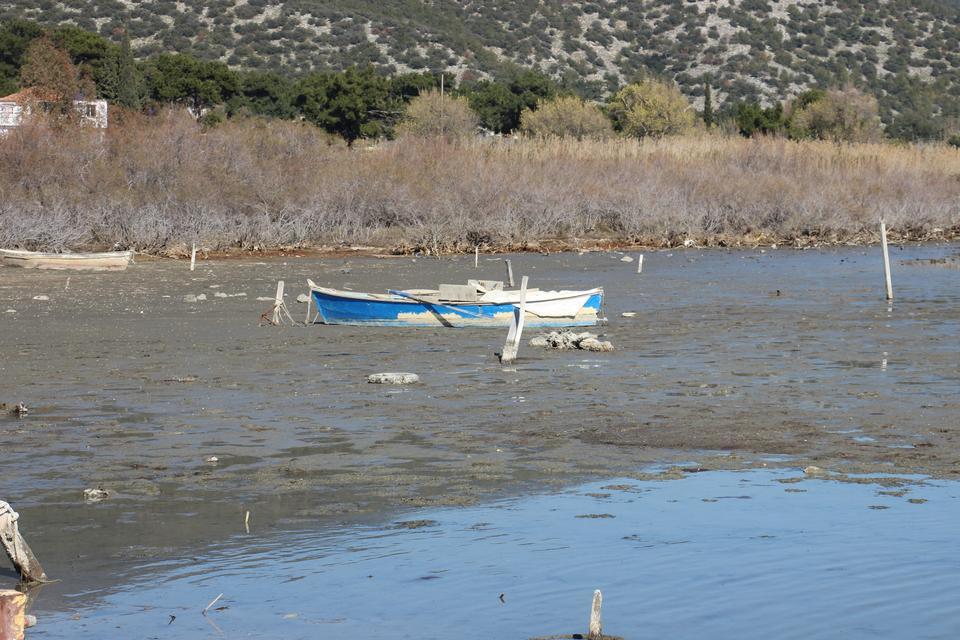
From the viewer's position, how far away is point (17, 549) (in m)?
8.66

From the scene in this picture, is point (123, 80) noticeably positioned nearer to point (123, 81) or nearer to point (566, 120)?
point (123, 81)

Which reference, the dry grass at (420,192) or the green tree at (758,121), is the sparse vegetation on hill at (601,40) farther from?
the dry grass at (420,192)

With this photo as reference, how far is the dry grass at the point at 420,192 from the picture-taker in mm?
41812

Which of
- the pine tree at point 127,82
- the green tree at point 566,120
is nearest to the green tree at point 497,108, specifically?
the green tree at point 566,120

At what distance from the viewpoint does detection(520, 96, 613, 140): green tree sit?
6756cm

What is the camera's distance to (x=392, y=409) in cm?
1538

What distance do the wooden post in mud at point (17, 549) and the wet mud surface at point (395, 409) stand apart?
21cm

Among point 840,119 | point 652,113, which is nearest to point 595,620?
point 652,113

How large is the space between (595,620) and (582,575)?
1.88 meters

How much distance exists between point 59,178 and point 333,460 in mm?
32283

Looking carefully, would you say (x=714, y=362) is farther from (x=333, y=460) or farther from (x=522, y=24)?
(x=522, y=24)

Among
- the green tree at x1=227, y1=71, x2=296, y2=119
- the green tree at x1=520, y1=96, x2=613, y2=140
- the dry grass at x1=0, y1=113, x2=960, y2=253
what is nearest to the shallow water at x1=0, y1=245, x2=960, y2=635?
the dry grass at x1=0, y1=113, x2=960, y2=253

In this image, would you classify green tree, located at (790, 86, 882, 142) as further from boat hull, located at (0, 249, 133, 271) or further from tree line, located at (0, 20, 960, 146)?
boat hull, located at (0, 249, 133, 271)

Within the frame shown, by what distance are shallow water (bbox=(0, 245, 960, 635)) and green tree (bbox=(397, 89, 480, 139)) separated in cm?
3607
